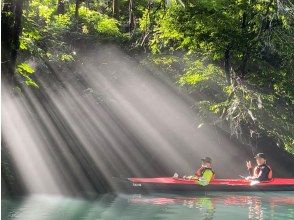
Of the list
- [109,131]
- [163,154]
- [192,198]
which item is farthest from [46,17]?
[192,198]

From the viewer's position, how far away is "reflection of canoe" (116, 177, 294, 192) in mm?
12461

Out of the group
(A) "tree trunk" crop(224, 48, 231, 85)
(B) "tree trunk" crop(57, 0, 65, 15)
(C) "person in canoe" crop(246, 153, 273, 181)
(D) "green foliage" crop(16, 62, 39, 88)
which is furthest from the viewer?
(B) "tree trunk" crop(57, 0, 65, 15)

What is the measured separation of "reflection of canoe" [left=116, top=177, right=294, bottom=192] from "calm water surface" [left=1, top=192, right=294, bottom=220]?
0.26 metres

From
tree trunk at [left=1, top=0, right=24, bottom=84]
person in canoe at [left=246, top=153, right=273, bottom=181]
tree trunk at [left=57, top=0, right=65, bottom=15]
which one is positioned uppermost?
tree trunk at [left=57, top=0, right=65, bottom=15]

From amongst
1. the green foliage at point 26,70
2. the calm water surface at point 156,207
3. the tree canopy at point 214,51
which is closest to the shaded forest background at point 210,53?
the tree canopy at point 214,51

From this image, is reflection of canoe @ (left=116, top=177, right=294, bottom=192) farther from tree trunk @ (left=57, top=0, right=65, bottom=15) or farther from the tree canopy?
tree trunk @ (left=57, top=0, right=65, bottom=15)

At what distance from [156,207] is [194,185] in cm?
270

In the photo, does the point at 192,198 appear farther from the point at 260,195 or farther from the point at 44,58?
the point at 44,58

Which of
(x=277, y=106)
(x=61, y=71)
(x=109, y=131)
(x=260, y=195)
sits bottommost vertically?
(x=260, y=195)

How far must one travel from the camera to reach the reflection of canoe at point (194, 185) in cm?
1246

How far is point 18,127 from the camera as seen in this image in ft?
39.2

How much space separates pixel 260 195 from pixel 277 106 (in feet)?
12.1

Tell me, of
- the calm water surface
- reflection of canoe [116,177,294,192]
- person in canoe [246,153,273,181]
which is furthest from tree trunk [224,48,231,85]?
the calm water surface

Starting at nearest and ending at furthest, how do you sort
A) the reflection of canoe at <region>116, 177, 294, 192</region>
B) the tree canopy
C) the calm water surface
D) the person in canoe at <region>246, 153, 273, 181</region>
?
the calm water surface
the tree canopy
the reflection of canoe at <region>116, 177, 294, 192</region>
the person in canoe at <region>246, 153, 273, 181</region>
